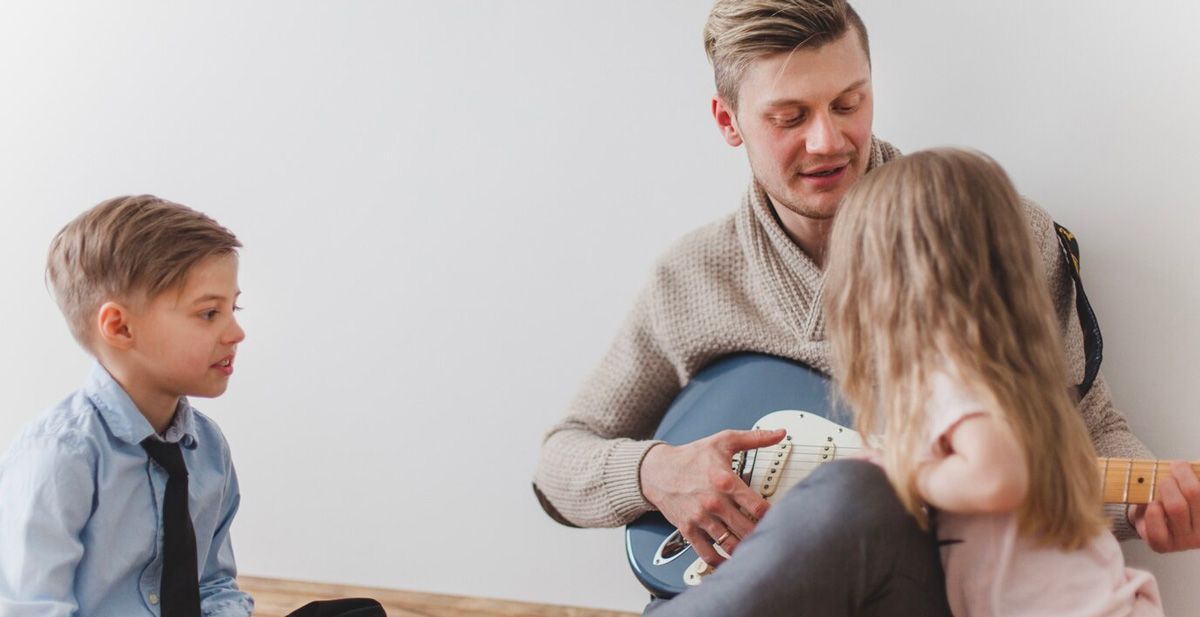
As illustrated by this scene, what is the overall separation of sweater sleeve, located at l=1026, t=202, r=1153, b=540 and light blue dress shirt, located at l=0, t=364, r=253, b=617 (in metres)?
1.02

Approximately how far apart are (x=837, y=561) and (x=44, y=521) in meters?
0.81

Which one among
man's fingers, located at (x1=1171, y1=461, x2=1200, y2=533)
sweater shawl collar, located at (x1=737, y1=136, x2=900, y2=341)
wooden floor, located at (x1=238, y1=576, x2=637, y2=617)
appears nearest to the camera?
man's fingers, located at (x1=1171, y1=461, x2=1200, y2=533)

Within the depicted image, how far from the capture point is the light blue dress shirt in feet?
4.07

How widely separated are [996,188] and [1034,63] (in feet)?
1.75

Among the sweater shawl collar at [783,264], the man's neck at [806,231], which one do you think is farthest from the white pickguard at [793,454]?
the man's neck at [806,231]

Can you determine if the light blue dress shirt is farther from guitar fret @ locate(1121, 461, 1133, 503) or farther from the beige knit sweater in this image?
guitar fret @ locate(1121, 461, 1133, 503)

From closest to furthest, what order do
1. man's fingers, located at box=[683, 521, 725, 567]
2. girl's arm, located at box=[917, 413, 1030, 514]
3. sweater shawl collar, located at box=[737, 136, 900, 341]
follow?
girl's arm, located at box=[917, 413, 1030, 514], man's fingers, located at box=[683, 521, 725, 567], sweater shawl collar, located at box=[737, 136, 900, 341]

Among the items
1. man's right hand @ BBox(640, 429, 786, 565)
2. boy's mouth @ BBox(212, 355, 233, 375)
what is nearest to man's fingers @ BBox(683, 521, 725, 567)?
man's right hand @ BBox(640, 429, 786, 565)

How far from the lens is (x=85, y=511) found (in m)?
1.28

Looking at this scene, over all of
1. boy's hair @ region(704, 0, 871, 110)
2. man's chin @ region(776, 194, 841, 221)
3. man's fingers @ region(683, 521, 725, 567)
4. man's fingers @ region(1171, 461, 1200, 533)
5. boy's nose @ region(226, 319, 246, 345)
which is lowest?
man's fingers @ region(683, 521, 725, 567)

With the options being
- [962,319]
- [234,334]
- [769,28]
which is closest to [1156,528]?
[962,319]

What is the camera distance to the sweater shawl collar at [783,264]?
4.73 ft

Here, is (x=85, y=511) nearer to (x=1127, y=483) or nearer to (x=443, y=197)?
(x=443, y=197)

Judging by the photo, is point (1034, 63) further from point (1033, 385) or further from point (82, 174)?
point (82, 174)
